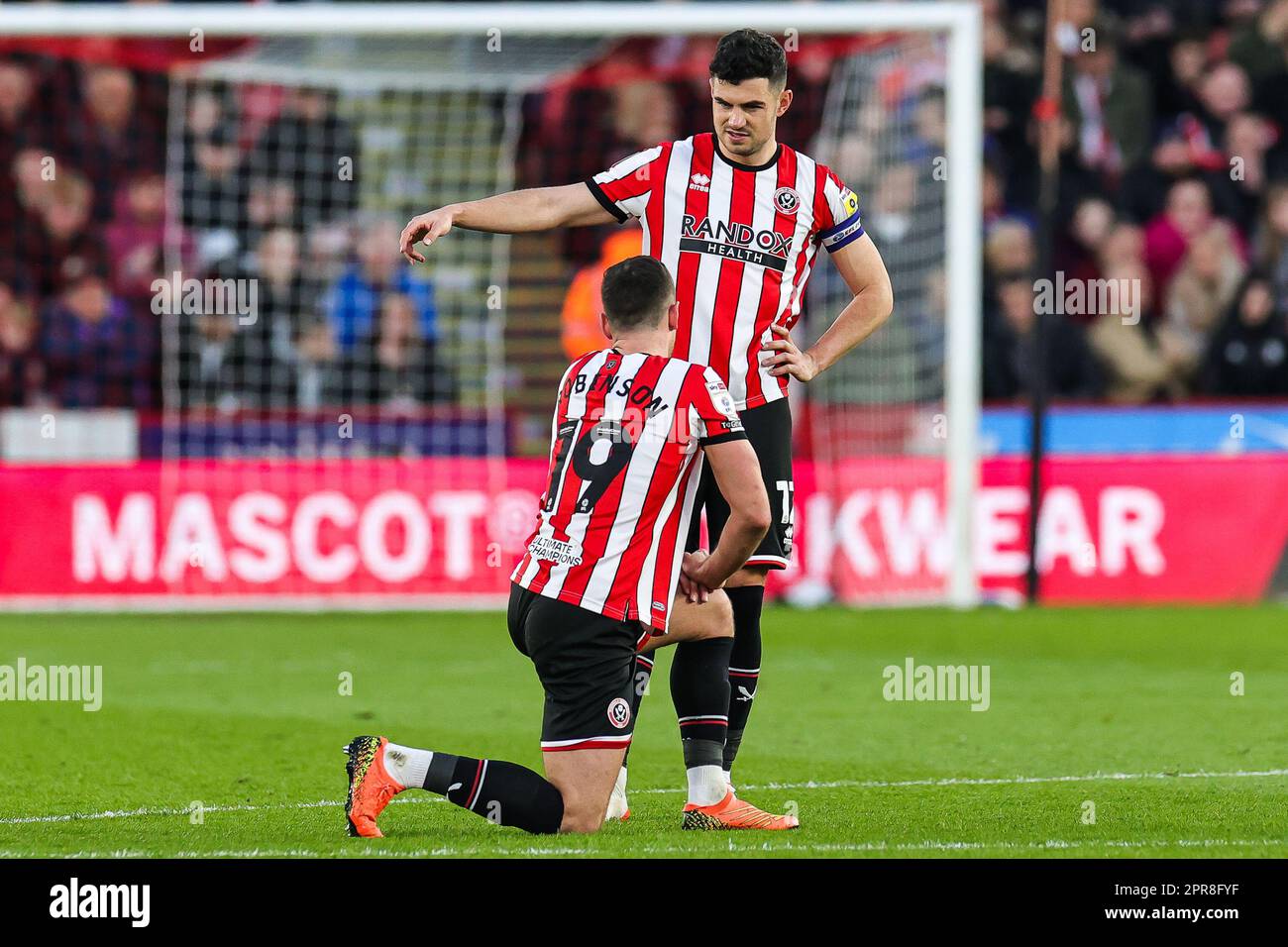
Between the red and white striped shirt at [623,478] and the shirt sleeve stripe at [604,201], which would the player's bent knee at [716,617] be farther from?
the shirt sleeve stripe at [604,201]

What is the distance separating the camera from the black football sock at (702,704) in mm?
5719

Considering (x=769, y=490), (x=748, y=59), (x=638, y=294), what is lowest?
(x=769, y=490)

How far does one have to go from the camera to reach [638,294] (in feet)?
17.7

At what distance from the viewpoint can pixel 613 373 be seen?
17.7 ft

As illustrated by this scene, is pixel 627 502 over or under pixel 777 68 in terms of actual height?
under

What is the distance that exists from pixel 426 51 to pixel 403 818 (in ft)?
31.1

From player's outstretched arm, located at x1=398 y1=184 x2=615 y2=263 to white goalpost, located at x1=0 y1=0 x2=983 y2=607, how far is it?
6920 millimetres

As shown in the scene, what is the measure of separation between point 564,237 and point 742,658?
982 centimetres

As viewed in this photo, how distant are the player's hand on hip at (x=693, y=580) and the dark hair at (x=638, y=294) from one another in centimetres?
66
